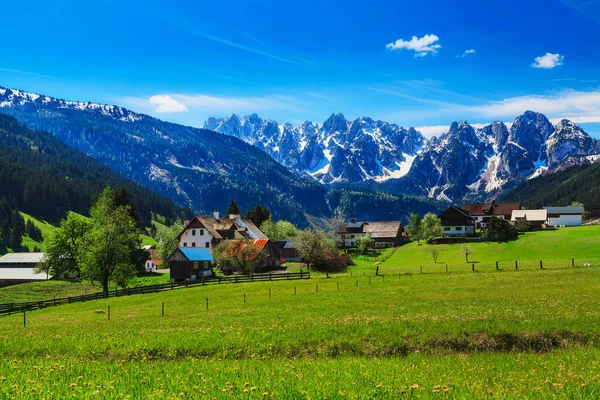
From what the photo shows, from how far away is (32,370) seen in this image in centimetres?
1567

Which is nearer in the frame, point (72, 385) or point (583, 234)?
point (72, 385)

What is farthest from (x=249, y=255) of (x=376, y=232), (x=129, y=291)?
(x=376, y=232)

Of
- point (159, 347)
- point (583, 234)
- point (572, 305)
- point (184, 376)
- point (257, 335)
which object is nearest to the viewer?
point (184, 376)

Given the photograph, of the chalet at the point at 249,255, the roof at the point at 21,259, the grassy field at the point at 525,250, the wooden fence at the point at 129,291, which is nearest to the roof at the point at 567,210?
the grassy field at the point at 525,250

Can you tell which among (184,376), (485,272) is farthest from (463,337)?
(485,272)

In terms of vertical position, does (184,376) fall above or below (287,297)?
above

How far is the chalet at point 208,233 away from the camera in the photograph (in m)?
111

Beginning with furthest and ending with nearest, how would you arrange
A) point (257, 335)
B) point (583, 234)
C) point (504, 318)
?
point (583, 234) < point (504, 318) < point (257, 335)

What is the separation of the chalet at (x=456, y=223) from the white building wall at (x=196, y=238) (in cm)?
7509

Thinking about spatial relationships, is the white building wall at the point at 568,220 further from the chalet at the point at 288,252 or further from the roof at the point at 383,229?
the chalet at the point at 288,252

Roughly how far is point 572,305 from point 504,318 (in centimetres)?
742

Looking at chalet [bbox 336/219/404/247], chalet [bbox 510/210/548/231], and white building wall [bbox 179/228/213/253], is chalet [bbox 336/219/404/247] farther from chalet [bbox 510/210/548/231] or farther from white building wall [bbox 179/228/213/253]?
white building wall [bbox 179/228/213/253]

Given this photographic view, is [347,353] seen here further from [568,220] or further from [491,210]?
[491,210]

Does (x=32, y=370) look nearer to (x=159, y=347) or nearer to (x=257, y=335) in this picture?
(x=159, y=347)
